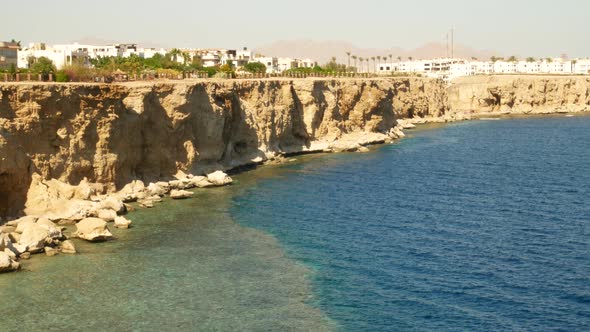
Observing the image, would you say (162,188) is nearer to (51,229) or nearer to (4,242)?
(51,229)

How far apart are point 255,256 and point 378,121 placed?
229 ft

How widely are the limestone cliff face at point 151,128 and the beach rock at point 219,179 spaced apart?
302 centimetres

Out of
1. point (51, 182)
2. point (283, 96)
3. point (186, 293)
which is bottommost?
point (186, 293)

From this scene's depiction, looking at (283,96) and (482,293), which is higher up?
(283,96)

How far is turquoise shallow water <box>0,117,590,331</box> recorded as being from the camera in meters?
33.1

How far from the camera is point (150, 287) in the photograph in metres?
37.3

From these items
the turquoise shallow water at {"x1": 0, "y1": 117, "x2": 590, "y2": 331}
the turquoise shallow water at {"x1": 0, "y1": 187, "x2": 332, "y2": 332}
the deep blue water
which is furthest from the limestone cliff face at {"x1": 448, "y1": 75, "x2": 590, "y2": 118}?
the turquoise shallow water at {"x1": 0, "y1": 187, "x2": 332, "y2": 332}

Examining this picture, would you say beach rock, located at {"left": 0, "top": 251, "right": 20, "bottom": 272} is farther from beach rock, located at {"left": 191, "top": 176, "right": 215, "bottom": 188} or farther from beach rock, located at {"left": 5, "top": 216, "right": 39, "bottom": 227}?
beach rock, located at {"left": 191, "top": 176, "right": 215, "bottom": 188}

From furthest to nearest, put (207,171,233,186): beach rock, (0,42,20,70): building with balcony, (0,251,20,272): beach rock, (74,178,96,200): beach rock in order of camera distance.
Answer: (0,42,20,70): building with balcony → (207,171,233,186): beach rock → (74,178,96,200): beach rock → (0,251,20,272): beach rock

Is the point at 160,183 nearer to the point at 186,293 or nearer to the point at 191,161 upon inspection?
the point at 191,161

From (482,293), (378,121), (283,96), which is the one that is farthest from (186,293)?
(378,121)

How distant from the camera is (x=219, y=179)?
6744cm

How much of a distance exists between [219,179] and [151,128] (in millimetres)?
8272

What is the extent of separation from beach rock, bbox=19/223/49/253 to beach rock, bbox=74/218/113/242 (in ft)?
8.86
